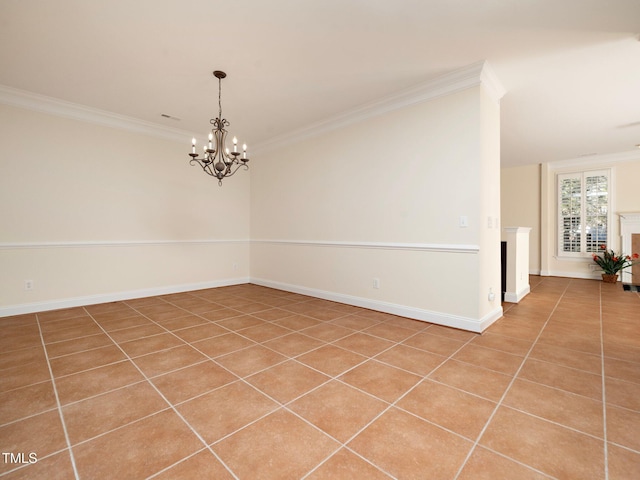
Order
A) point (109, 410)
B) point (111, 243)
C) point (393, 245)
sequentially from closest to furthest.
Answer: point (109, 410) < point (393, 245) < point (111, 243)

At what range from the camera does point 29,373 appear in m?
2.22

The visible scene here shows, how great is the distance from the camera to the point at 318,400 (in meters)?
1.88

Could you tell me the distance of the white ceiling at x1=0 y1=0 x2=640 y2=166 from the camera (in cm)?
231

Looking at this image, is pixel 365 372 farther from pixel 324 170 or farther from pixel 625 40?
pixel 625 40

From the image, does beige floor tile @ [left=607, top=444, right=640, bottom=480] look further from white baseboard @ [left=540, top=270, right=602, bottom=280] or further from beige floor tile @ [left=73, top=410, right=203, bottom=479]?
white baseboard @ [left=540, top=270, right=602, bottom=280]

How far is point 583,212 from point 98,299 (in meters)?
10.1

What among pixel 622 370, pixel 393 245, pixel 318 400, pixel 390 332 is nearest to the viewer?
pixel 318 400

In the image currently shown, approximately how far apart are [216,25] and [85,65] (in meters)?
1.76

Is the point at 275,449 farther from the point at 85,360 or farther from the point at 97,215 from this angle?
the point at 97,215

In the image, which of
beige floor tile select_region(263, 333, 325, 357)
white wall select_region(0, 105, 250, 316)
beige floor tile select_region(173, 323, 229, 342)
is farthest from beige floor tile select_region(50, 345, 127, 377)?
white wall select_region(0, 105, 250, 316)

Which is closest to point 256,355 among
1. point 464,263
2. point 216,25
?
point 464,263

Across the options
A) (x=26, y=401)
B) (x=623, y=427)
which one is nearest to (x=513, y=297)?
(x=623, y=427)

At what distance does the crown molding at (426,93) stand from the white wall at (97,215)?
2.79 m

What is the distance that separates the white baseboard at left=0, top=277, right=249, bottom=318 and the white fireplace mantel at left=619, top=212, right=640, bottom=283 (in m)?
8.62
